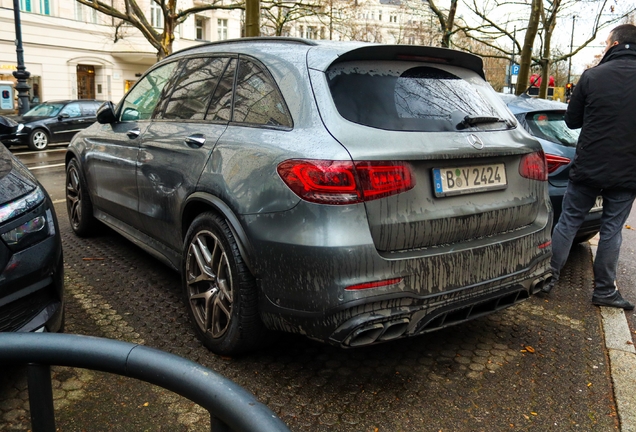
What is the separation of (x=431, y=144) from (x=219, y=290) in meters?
1.34

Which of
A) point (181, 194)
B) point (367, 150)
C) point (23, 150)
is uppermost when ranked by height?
point (367, 150)

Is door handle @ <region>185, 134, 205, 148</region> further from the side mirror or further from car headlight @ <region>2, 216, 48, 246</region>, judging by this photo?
the side mirror

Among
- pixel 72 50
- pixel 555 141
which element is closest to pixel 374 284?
pixel 555 141

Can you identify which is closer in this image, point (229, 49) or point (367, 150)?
point (367, 150)

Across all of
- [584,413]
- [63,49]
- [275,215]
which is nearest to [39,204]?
[275,215]

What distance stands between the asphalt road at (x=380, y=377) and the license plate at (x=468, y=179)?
996 millimetres

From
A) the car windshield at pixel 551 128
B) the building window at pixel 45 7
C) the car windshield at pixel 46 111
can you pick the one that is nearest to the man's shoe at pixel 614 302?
the car windshield at pixel 551 128

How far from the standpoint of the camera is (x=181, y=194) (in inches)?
138

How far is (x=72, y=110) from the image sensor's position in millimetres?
18141

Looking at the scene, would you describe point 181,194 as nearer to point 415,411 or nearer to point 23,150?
point 415,411

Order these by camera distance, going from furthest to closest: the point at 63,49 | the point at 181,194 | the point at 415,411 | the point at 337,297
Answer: the point at 63,49 < the point at 181,194 < the point at 415,411 < the point at 337,297

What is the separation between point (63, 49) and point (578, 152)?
34.8 meters

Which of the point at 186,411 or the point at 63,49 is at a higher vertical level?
the point at 63,49

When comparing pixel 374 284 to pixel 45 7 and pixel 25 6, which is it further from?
pixel 45 7
